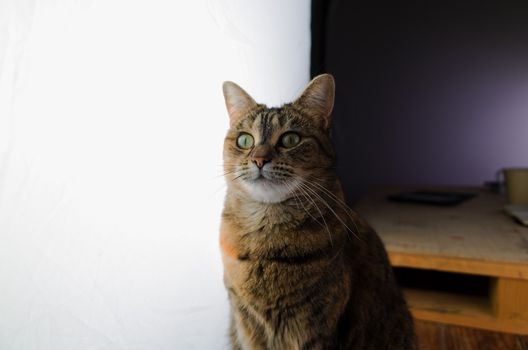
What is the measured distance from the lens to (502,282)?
91 centimetres

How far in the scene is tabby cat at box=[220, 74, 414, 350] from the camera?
20.5 inches

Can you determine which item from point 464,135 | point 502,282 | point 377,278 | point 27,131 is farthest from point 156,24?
point 464,135

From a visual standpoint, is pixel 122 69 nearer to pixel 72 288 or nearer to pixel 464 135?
pixel 72 288

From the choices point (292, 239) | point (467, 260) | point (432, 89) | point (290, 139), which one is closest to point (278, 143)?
point (290, 139)

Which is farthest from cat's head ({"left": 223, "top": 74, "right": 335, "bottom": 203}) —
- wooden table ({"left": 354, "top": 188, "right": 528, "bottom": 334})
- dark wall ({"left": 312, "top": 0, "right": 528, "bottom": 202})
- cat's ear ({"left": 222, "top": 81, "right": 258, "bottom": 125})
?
dark wall ({"left": 312, "top": 0, "right": 528, "bottom": 202})

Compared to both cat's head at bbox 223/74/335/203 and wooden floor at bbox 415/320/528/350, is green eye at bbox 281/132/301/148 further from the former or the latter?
wooden floor at bbox 415/320/528/350

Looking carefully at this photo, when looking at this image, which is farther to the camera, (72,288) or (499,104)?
(499,104)

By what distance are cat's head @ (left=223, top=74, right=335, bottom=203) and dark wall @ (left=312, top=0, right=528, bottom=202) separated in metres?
1.56

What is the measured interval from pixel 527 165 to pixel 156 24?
241 cm

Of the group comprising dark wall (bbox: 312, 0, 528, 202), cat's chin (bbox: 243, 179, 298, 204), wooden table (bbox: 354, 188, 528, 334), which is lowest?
wooden table (bbox: 354, 188, 528, 334)

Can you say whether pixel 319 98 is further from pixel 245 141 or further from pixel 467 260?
pixel 467 260

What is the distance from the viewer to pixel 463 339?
914 millimetres

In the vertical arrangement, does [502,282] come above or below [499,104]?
below

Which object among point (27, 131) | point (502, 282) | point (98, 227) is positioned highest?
point (27, 131)
